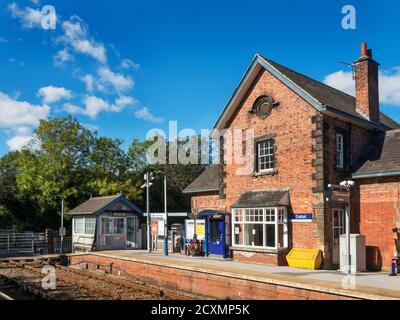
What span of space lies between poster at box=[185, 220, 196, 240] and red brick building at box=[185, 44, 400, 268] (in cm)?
231

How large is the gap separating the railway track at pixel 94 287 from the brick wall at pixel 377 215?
24.5 ft

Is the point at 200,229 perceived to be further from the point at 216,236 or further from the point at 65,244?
the point at 65,244

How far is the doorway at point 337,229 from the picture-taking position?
16609mm

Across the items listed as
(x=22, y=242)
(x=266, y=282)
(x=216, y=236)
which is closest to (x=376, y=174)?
(x=266, y=282)

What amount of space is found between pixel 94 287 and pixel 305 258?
7.99m

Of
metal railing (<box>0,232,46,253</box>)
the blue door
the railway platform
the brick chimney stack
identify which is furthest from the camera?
metal railing (<box>0,232,46,253</box>)

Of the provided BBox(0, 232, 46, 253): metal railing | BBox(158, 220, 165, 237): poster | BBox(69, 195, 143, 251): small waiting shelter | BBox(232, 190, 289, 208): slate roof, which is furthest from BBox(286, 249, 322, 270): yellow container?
BBox(0, 232, 46, 253): metal railing

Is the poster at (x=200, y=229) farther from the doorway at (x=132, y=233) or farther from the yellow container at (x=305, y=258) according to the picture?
the doorway at (x=132, y=233)

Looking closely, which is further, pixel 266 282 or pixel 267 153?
pixel 267 153

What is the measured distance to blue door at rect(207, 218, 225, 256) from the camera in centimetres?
2011

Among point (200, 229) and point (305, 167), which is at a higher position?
point (305, 167)

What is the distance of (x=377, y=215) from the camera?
16.4m

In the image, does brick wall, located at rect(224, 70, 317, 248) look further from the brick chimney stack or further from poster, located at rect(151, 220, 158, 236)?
poster, located at rect(151, 220, 158, 236)

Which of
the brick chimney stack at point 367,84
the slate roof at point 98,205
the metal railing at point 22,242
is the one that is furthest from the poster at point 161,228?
the brick chimney stack at point 367,84
